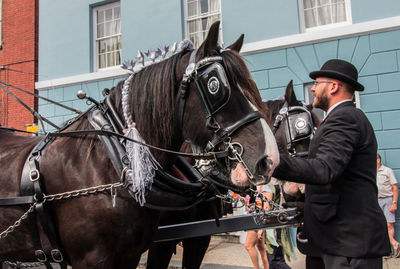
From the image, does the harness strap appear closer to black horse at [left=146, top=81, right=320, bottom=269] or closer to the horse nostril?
black horse at [left=146, top=81, right=320, bottom=269]

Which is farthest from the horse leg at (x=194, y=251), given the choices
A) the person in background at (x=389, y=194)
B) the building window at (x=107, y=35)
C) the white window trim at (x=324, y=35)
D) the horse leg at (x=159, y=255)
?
the building window at (x=107, y=35)

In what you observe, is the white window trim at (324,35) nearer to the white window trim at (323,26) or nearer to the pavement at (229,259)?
the white window trim at (323,26)

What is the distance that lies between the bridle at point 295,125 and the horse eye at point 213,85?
163 cm

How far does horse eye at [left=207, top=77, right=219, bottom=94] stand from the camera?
1682 mm

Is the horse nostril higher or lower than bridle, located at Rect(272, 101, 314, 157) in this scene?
lower

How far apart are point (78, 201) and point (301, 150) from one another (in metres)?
2.04

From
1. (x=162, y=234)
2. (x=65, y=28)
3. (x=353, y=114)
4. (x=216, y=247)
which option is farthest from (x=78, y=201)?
(x=65, y=28)

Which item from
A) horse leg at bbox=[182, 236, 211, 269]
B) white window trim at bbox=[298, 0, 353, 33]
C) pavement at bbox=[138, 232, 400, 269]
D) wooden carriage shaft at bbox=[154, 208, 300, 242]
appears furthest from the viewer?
white window trim at bbox=[298, 0, 353, 33]

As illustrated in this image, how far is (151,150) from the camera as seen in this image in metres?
1.97

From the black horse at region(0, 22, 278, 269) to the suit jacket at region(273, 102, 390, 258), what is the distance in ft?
1.16

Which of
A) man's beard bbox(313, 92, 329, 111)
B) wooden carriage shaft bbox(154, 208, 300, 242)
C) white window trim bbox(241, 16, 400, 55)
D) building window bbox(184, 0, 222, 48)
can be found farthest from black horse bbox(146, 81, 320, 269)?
building window bbox(184, 0, 222, 48)

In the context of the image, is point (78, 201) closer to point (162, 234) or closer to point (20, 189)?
point (20, 189)

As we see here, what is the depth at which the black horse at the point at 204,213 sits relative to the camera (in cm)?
278

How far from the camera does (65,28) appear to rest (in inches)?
365
